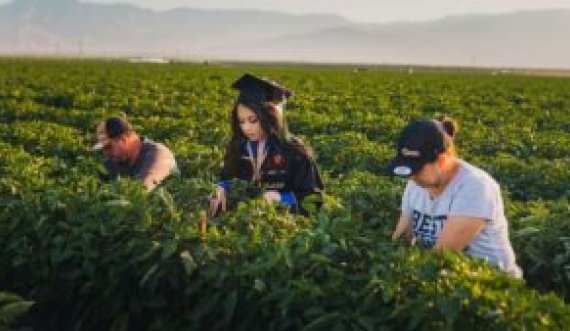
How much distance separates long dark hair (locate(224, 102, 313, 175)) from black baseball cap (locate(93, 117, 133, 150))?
3.95ft

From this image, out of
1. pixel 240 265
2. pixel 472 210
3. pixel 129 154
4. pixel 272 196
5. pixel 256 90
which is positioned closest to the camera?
pixel 240 265

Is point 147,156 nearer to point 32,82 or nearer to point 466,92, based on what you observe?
point 32,82

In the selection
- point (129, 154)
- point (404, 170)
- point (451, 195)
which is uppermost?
point (404, 170)

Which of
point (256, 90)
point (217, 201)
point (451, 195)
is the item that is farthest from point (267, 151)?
point (451, 195)

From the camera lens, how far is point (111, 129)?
790 centimetres

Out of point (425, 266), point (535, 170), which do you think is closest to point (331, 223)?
point (425, 266)

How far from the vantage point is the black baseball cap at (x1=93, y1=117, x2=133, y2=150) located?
7.86m

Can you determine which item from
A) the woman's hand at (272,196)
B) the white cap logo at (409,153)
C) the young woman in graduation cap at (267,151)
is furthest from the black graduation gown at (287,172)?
the white cap logo at (409,153)

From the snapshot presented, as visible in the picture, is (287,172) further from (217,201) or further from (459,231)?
(459,231)

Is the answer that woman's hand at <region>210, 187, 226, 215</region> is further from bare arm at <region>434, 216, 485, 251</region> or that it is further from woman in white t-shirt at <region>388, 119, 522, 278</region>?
bare arm at <region>434, 216, 485, 251</region>

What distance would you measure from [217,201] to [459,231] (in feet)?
5.46

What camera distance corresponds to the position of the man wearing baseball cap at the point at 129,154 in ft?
26.1

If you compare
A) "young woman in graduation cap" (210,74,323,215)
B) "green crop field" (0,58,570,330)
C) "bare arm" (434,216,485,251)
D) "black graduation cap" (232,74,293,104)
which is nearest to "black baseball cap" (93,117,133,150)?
"green crop field" (0,58,570,330)

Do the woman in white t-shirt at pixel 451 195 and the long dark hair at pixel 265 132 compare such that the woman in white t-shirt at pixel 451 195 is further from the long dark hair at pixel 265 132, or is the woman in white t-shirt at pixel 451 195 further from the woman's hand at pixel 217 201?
the long dark hair at pixel 265 132
